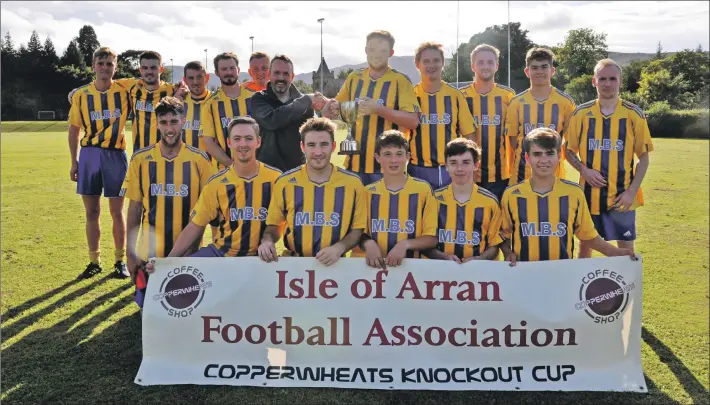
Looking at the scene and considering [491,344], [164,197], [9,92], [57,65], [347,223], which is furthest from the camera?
[57,65]

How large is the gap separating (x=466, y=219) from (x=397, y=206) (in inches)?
17.9

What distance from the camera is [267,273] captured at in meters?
3.36

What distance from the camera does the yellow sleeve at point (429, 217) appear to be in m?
3.58

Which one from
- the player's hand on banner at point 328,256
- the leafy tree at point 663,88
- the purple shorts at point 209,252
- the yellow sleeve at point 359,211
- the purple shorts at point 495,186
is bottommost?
the purple shorts at point 209,252

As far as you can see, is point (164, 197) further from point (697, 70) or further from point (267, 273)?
point (697, 70)

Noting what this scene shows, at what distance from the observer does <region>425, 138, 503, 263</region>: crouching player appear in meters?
3.60

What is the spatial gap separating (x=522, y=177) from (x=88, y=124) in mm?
4124

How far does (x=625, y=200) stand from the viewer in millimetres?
4223

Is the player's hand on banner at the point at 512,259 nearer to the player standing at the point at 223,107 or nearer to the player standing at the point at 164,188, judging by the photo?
the player standing at the point at 164,188

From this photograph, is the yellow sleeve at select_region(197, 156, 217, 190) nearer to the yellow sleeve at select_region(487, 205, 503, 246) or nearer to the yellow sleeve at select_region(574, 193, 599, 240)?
the yellow sleeve at select_region(487, 205, 503, 246)

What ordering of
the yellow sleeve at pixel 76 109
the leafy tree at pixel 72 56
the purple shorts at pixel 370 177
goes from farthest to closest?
the leafy tree at pixel 72 56, the yellow sleeve at pixel 76 109, the purple shorts at pixel 370 177

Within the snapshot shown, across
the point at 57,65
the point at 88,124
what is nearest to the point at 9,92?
the point at 57,65

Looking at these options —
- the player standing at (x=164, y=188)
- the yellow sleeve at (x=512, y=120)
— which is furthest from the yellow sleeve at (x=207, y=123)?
the yellow sleeve at (x=512, y=120)

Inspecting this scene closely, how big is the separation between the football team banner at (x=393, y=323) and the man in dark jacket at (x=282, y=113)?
1.41 meters
